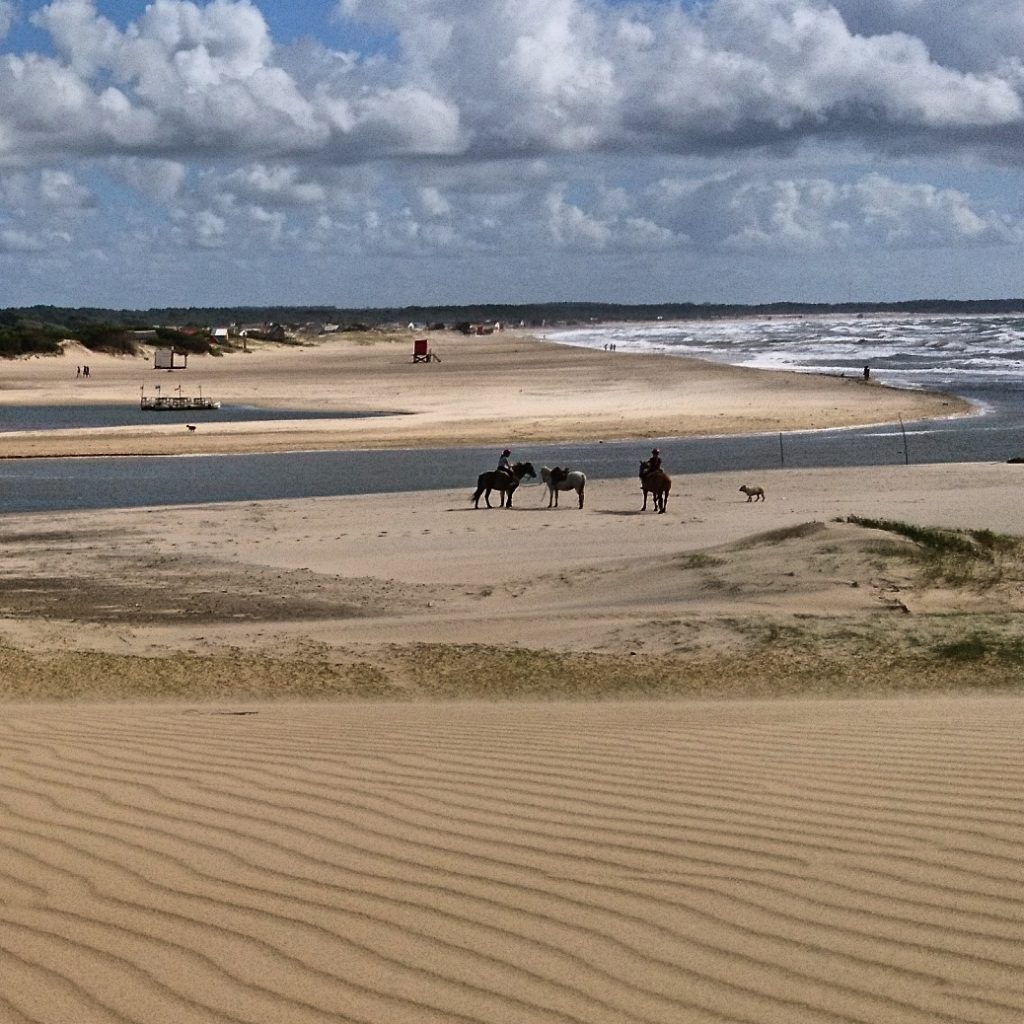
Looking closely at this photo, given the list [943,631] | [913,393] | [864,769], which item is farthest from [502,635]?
[913,393]

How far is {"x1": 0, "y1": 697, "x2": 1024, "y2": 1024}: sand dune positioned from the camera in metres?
4.40

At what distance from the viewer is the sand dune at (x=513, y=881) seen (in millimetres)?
4402

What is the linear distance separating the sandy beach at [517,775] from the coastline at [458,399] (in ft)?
70.7

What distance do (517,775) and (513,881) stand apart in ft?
6.35

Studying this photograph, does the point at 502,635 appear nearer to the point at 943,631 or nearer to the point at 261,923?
the point at 943,631

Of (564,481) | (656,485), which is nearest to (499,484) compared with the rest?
(564,481)

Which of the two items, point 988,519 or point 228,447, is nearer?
point 988,519

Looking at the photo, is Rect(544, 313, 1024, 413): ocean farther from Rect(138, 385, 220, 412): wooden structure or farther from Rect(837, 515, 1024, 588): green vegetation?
Rect(837, 515, 1024, 588): green vegetation

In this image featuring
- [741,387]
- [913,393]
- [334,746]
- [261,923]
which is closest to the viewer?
[261,923]

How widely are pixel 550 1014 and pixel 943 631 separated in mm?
10911

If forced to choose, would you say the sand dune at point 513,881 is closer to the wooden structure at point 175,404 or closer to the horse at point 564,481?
the horse at point 564,481

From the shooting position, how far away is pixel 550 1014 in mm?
4277

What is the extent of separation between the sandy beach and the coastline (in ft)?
70.7

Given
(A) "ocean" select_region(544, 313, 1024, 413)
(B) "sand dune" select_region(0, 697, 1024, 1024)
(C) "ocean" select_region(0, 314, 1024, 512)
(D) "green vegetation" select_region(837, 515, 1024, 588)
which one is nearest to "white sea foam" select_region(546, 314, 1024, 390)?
(A) "ocean" select_region(544, 313, 1024, 413)
